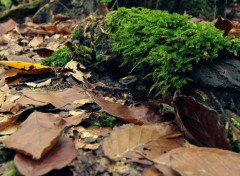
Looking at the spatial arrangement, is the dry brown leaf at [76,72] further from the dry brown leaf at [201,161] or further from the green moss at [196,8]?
the green moss at [196,8]

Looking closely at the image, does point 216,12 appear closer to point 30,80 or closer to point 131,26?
point 131,26

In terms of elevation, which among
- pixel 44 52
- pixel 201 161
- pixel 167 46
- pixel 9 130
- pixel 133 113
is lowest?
pixel 44 52

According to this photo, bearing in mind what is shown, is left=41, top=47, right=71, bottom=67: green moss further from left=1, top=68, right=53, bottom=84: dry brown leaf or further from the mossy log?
the mossy log

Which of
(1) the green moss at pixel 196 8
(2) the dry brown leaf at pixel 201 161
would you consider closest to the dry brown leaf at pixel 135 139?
(2) the dry brown leaf at pixel 201 161

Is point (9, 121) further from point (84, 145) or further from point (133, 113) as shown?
point (133, 113)

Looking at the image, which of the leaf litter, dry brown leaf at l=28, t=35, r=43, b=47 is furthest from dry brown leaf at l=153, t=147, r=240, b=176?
dry brown leaf at l=28, t=35, r=43, b=47

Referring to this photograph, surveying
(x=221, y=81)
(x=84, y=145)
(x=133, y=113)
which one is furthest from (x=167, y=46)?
(x=84, y=145)
